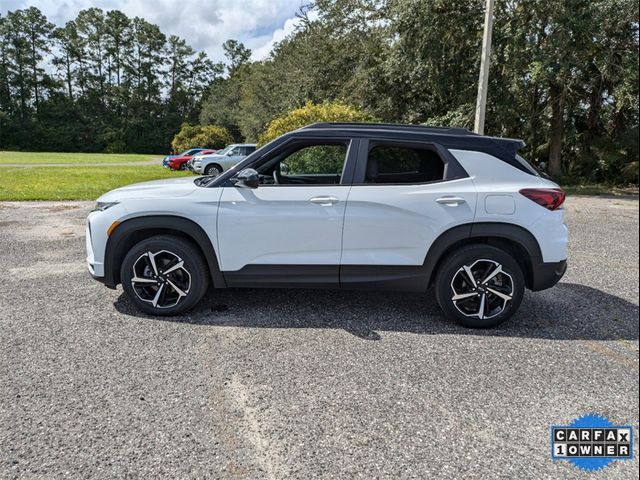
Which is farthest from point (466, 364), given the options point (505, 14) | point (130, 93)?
point (130, 93)

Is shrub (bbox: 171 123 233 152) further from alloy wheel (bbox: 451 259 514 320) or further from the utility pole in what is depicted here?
alloy wheel (bbox: 451 259 514 320)

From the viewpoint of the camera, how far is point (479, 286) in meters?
3.65

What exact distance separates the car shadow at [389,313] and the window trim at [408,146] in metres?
1.24

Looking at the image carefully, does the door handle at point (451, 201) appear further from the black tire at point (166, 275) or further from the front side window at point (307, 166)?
the black tire at point (166, 275)

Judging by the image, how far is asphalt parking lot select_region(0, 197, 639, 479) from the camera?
215cm

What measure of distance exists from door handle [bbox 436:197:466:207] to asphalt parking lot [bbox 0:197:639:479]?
42.9 inches

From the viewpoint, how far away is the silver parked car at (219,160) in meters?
21.0

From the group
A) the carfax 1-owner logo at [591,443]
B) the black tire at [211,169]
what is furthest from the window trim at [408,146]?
the black tire at [211,169]

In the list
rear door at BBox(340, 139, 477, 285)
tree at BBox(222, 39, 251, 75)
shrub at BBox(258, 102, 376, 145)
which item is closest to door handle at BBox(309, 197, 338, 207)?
rear door at BBox(340, 139, 477, 285)

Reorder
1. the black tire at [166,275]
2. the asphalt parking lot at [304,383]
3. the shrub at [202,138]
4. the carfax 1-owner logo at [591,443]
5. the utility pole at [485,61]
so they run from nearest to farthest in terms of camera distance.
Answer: the carfax 1-owner logo at [591,443] < the asphalt parking lot at [304,383] < the black tire at [166,275] < the utility pole at [485,61] < the shrub at [202,138]

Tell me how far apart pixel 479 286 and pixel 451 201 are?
78 centimetres

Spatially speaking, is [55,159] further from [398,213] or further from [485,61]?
[398,213]

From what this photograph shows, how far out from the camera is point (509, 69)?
13773 millimetres

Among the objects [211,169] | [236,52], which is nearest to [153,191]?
[211,169]
